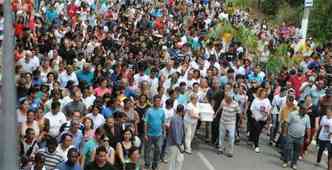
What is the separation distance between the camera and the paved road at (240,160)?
13805mm

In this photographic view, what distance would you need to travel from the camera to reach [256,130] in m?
14.9

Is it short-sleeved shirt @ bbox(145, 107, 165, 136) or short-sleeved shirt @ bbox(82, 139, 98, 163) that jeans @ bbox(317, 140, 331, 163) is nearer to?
short-sleeved shirt @ bbox(145, 107, 165, 136)

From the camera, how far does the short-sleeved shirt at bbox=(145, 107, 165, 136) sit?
1251cm

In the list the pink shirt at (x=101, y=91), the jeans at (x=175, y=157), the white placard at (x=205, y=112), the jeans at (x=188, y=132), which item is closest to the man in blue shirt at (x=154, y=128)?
the jeans at (x=175, y=157)

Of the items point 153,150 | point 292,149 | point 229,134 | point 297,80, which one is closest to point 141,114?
point 153,150

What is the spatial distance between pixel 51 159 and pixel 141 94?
13.2 ft

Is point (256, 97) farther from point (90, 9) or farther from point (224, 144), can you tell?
point (90, 9)

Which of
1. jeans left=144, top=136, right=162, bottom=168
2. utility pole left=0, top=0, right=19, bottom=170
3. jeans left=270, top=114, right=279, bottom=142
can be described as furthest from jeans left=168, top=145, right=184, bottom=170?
utility pole left=0, top=0, right=19, bottom=170

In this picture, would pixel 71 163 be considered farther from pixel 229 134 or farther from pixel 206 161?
pixel 229 134

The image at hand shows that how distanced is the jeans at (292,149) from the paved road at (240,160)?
246 millimetres

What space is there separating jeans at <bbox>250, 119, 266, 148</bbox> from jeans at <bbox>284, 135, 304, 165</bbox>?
3.41ft

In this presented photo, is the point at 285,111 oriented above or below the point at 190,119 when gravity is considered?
above

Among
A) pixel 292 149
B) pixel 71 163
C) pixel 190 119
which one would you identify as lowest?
pixel 292 149

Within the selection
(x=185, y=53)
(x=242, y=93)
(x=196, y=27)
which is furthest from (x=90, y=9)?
(x=242, y=93)
